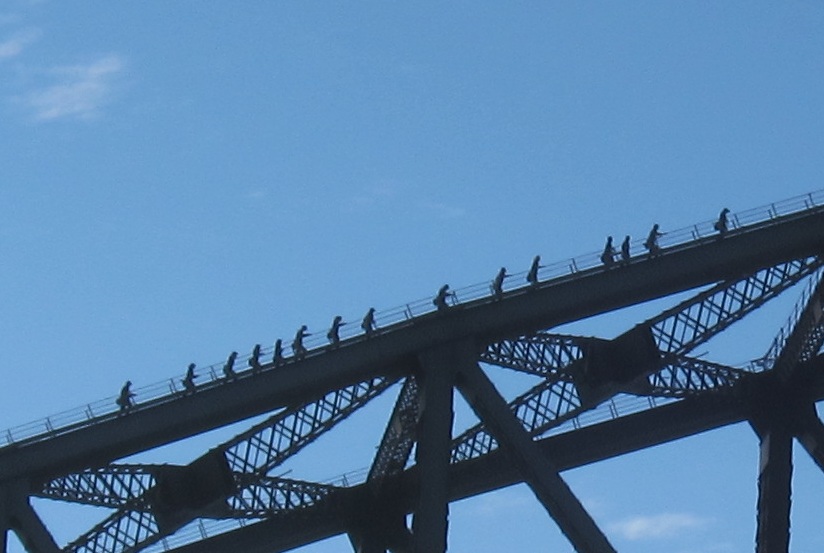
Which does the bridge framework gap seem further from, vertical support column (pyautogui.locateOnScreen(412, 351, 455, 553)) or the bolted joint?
the bolted joint

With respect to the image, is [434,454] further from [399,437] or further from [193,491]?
[193,491]

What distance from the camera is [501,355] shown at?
7181 cm

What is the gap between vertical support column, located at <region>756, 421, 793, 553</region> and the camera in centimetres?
7281

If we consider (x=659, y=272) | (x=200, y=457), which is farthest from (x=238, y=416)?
(x=659, y=272)

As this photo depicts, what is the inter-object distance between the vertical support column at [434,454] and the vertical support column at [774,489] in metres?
10.2

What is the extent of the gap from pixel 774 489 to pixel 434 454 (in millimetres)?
10946

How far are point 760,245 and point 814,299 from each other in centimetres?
222

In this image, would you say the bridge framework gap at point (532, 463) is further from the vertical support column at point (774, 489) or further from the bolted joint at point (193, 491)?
the bolted joint at point (193, 491)

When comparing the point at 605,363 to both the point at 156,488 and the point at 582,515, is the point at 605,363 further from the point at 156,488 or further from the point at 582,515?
the point at 156,488

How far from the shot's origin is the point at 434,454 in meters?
69.2

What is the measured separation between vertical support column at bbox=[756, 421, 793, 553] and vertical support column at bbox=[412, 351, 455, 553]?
33.3ft

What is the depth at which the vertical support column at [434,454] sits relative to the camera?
2699 inches

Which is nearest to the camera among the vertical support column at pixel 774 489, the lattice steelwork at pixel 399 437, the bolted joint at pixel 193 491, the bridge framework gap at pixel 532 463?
the bridge framework gap at pixel 532 463

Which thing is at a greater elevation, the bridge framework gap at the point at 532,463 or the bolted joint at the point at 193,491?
the bolted joint at the point at 193,491
